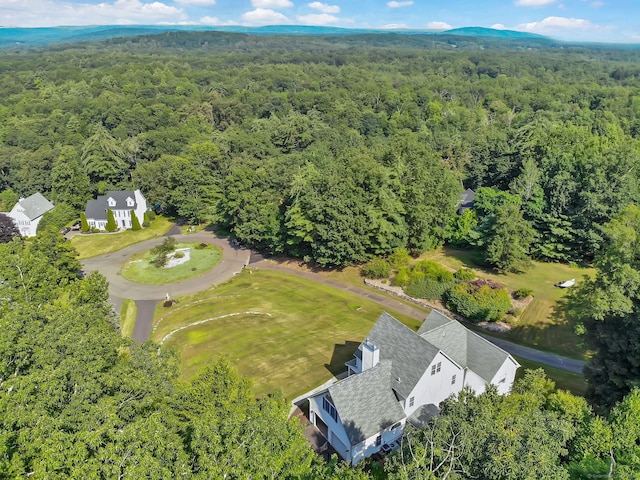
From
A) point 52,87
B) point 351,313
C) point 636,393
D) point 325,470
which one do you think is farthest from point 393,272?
point 52,87

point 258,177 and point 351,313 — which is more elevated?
point 258,177

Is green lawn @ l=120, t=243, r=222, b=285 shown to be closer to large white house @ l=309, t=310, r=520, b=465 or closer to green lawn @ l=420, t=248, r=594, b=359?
green lawn @ l=420, t=248, r=594, b=359

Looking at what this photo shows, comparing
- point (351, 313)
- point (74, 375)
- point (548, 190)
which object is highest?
point (74, 375)

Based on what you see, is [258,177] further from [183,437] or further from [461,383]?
[183,437]

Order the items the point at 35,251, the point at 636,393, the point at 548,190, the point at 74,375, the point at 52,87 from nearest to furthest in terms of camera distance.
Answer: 1. the point at 74,375
2. the point at 636,393
3. the point at 35,251
4. the point at 548,190
5. the point at 52,87

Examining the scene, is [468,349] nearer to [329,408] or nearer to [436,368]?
[436,368]

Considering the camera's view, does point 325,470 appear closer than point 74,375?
Yes

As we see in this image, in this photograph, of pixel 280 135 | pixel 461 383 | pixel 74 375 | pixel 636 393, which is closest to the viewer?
pixel 74 375

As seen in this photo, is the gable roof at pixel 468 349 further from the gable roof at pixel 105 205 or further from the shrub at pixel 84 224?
the shrub at pixel 84 224
